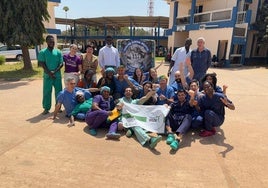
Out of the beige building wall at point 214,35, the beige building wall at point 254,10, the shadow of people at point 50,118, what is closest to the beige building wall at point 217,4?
the beige building wall at point 214,35

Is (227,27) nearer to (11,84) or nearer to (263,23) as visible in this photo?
(263,23)

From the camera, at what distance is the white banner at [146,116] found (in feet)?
14.6

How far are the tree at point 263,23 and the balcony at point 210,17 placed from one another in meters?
2.93

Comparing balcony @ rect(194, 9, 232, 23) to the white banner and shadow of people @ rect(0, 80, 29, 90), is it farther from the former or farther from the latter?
the white banner

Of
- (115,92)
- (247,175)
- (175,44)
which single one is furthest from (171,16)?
(247,175)

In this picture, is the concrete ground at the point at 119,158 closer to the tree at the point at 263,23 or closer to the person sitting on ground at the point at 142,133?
the person sitting on ground at the point at 142,133

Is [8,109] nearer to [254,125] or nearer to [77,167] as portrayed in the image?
[77,167]

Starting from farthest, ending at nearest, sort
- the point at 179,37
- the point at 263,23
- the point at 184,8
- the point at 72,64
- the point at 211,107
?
the point at 179,37, the point at 184,8, the point at 263,23, the point at 72,64, the point at 211,107

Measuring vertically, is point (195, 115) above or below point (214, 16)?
below

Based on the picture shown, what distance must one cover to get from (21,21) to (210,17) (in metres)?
14.6

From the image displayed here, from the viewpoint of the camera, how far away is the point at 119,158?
140 inches

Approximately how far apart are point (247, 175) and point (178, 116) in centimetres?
170

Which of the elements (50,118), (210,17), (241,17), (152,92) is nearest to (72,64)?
(50,118)

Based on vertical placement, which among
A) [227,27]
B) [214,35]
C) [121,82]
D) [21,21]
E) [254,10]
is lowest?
[121,82]
